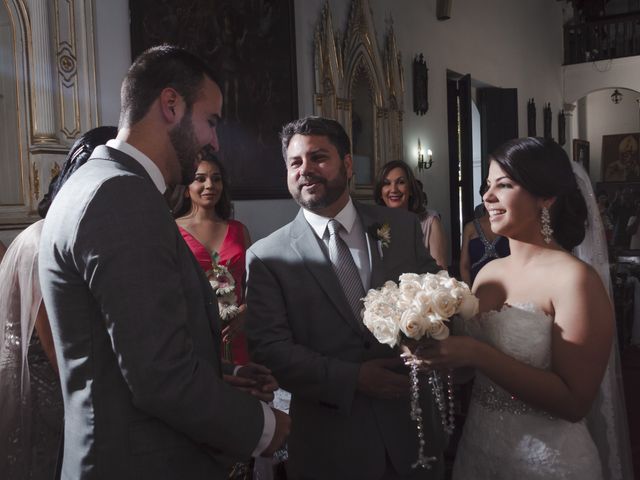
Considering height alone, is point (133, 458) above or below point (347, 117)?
below

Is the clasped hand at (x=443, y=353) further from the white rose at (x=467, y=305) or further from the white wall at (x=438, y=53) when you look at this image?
the white wall at (x=438, y=53)

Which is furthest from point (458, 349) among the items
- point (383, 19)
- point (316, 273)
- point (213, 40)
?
point (383, 19)

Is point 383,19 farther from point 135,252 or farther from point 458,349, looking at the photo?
point 135,252

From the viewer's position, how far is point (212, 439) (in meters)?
1.51

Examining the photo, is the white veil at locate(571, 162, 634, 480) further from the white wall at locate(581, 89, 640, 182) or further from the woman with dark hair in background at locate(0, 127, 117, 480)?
the white wall at locate(581, 89, 640, 182)

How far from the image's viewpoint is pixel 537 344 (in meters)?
2.10

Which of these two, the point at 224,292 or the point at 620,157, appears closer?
the point at 224,292

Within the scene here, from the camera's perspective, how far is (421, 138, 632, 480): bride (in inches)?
79.7

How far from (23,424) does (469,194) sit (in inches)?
326

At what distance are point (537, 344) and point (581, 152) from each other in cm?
1658

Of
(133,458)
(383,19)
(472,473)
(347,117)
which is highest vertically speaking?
(383,19)

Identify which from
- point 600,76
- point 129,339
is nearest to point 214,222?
point 129,339

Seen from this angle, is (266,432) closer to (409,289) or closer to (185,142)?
(409,289)

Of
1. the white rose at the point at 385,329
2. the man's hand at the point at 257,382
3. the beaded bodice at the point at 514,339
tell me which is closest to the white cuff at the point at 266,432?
the man's hand at the point at 257,382
